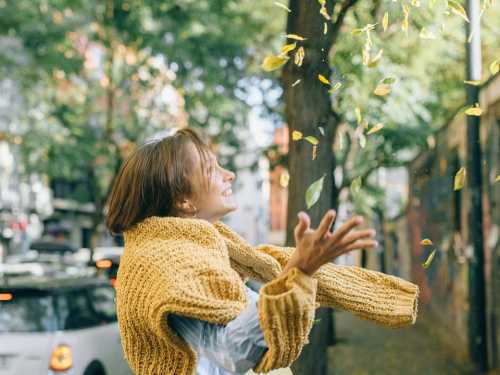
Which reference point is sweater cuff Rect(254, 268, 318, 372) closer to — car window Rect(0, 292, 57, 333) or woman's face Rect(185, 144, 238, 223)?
woman's face Rect(185, 144, 238, 223)

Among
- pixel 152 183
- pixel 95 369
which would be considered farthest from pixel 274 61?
pixel 95 369

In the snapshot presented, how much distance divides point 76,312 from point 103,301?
2.17ft

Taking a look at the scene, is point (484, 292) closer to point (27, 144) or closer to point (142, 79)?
point (142, 79)

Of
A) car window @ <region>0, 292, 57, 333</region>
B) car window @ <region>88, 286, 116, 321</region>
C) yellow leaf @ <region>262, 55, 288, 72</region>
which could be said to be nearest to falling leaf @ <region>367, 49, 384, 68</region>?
yellow leaf @ <region>262, 55, 288, 72</region>

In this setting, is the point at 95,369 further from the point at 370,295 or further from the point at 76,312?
the point at 370,295

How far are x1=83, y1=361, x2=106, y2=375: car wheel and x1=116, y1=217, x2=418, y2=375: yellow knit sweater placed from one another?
16.3 ft

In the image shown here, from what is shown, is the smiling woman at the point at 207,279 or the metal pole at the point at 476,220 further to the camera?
the metal pole at the point at 476,220

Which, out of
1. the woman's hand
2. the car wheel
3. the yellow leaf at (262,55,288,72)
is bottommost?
the car wheel

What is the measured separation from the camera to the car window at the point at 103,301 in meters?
7.88

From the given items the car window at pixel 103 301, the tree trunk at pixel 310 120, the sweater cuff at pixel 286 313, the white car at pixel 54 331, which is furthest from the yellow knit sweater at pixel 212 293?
the car window at pixel 103 301

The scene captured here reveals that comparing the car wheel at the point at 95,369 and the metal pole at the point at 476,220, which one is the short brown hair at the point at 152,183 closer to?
the car wheel at the point at 95,369

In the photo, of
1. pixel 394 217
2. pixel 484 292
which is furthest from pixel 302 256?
pixel 394 217

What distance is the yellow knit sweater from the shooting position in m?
1.79

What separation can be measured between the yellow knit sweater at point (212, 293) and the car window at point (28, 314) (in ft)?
16.3
